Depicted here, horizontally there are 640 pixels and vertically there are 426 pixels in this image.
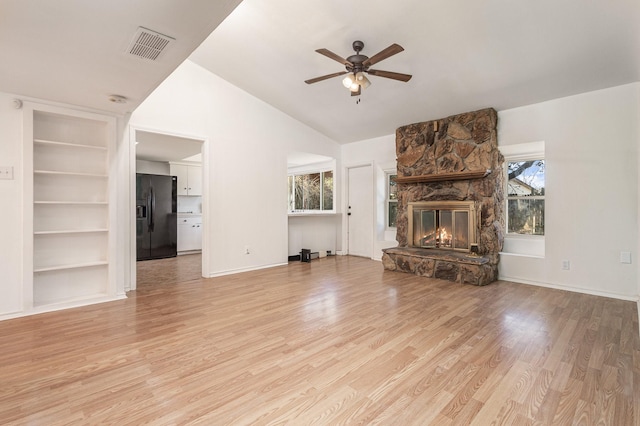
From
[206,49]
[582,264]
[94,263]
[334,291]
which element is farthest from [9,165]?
[582,264]

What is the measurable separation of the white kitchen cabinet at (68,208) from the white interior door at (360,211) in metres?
4.47

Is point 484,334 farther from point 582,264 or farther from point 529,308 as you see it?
point 582,264

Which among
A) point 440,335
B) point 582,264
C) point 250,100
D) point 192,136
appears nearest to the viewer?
point 440,335

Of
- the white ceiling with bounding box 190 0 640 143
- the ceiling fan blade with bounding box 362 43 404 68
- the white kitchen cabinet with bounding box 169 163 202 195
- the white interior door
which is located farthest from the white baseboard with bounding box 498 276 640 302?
the white kitchen cabinet with bounding box 169 163 202 195

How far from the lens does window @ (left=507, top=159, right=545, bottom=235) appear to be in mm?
4645

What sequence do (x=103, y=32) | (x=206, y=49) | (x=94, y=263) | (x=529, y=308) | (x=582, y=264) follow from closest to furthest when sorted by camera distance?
(x=103, y=32) → (x=529, y=308) → (x=94, y=263) → (x=582, y=264) → (x=206, y=49)

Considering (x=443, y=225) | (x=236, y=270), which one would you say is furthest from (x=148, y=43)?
(x=443, y=225)

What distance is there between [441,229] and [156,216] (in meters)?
5.67

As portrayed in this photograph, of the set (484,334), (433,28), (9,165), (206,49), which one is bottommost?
(484,334)

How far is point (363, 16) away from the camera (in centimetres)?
310

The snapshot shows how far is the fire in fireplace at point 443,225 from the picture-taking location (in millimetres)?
4613

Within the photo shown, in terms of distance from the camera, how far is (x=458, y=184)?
477 cm

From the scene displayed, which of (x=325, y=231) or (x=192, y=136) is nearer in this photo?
(x=192, y=136)

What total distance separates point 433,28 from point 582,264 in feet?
11.1
